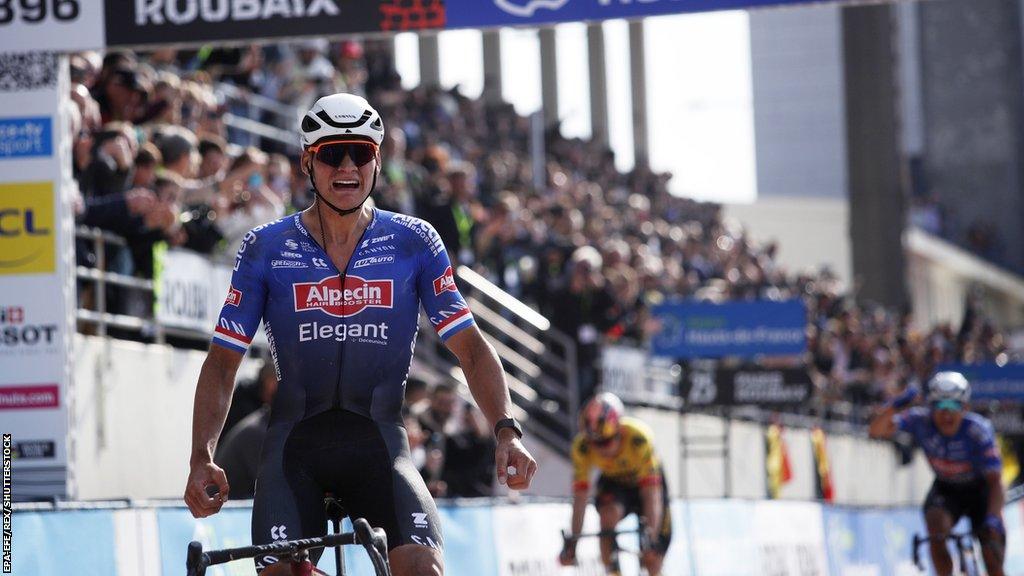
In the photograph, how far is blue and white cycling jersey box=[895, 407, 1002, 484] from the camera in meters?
15.2

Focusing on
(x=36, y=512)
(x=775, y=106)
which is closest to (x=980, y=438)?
(x=36, y=512)

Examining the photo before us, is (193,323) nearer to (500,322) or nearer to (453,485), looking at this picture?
(453,485)

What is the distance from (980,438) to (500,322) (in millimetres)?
5020

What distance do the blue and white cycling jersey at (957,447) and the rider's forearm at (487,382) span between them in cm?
985

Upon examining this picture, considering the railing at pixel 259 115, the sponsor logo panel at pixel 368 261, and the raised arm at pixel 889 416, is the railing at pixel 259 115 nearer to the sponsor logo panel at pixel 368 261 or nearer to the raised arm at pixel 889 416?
the raised arm at pixel 889 416

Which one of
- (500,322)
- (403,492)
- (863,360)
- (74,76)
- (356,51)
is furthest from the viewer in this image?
(863,360)

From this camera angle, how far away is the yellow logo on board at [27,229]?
10.3 metres

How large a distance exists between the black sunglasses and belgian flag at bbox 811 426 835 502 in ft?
66.0

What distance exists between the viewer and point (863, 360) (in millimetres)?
28938

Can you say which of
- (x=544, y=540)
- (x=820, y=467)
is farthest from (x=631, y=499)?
(x=820, y=467)

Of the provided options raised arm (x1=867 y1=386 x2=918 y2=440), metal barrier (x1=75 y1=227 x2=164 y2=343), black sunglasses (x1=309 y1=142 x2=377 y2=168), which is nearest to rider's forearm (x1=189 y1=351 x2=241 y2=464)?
black sunglasses (x1=309 y1=142 x2=377 y2=168)

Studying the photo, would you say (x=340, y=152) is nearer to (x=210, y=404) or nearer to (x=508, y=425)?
(x=210, y=404)

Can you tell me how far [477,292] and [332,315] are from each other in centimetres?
1226

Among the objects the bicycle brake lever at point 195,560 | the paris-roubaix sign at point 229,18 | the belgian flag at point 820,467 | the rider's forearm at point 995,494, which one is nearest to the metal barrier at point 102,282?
the paris-roubaix sign at point 229,18
